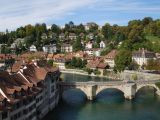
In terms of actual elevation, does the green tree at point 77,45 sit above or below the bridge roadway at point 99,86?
above

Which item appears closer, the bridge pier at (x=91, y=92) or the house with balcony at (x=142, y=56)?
the bridge pier at (x=91, y=92)

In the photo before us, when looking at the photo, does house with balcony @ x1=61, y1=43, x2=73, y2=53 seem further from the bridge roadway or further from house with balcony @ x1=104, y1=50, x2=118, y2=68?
the bridge roadway

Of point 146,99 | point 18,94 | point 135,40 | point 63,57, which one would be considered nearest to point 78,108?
point 146,99

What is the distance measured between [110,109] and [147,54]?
58.8 meters

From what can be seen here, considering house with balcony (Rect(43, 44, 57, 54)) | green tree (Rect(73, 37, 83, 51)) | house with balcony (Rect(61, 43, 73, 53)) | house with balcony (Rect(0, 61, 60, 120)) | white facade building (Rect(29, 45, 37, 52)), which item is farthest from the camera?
house with balcony (Rect(61, 43, 73, 53))

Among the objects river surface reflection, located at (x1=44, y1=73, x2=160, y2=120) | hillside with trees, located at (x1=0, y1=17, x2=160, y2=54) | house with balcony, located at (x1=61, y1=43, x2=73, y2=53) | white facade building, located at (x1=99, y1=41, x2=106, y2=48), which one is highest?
hillside with trees, located at (x1=0, y1=17, x2=160, y2=54)

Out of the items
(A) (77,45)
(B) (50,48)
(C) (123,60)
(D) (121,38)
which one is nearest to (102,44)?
(A) (77,45)

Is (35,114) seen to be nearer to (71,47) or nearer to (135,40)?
(135,40)

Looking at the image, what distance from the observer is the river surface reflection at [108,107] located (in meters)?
68.4

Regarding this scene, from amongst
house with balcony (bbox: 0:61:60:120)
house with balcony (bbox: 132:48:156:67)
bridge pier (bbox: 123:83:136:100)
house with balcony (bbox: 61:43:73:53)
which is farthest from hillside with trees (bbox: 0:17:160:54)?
house with balcony (bbox: 0:61:60:120)

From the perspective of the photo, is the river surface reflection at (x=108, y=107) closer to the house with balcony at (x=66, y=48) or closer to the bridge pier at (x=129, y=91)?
the bridge pier at (x=129, y=91)

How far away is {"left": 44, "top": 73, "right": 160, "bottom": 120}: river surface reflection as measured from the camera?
6844 cm

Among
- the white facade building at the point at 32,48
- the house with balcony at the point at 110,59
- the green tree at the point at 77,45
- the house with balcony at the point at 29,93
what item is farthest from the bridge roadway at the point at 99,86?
the white facade building at the point at 32,48

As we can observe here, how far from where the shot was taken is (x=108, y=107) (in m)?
75.9
